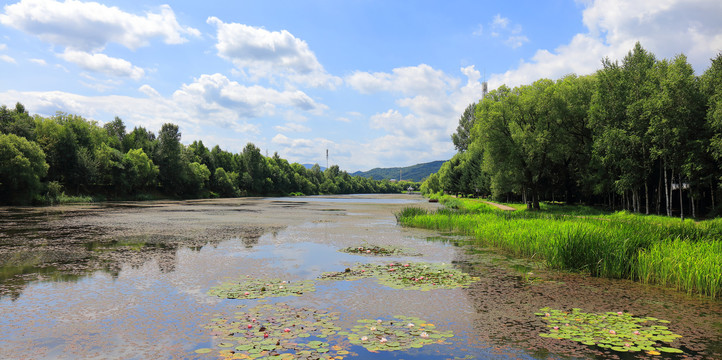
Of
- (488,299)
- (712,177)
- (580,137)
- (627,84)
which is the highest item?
(627,84)

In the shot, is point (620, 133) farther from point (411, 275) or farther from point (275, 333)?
point (275, 333)

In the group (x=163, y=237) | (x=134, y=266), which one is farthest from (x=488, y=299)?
(x=163, y=237)

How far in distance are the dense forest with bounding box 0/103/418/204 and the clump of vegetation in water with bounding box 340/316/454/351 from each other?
64159 millimetres

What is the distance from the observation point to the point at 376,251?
1753 centimetres

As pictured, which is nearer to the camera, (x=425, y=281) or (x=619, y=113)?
(x=425, y=281)

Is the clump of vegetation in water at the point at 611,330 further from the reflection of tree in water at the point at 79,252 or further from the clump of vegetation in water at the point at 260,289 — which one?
the reflection of tree in water at the point at 79,252

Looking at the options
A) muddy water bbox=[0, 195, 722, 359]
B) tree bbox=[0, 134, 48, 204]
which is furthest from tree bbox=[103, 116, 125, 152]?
muddy water bbox=[0, 195, 722, 359]

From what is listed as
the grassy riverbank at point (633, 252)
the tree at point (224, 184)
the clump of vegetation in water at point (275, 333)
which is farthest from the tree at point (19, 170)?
the grassy riverbank at point (633, 252)

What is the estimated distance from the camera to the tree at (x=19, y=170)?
52188mm

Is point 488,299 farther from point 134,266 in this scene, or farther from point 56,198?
point 56,198

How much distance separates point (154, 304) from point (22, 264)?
8.13 m

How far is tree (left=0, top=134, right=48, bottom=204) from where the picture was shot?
5219 cm

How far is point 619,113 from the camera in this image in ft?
123

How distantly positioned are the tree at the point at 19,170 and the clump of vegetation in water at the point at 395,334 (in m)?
64.2
